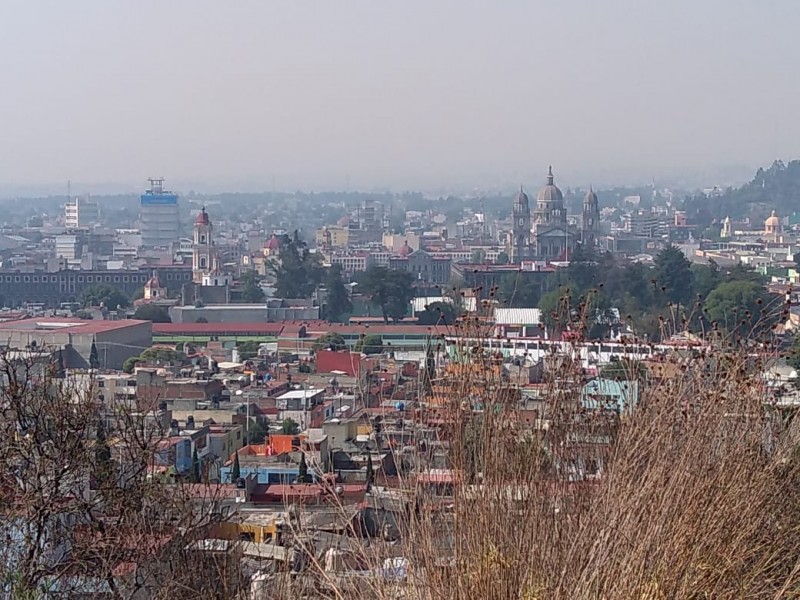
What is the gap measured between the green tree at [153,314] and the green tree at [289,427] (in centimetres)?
953

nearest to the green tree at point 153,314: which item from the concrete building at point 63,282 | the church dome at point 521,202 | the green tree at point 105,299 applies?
the green tree at point 105,299

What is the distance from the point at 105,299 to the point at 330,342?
284 inches

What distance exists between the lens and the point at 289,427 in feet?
28.5

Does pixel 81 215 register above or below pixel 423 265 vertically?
above

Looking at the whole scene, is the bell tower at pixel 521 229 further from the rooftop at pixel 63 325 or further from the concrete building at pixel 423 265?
the rooftop at pixel 63 325

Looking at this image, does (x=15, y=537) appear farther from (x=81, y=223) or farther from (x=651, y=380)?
(x=81, y=223)

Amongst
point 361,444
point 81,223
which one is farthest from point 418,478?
point 81,223

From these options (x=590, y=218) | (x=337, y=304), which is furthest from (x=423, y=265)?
(x=337, y=304)

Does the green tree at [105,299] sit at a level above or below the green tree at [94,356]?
below

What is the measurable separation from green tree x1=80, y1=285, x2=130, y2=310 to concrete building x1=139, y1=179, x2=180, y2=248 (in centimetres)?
2027

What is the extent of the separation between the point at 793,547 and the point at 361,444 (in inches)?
226

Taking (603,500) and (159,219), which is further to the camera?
(159,219)

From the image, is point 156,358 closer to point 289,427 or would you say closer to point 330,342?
point 330,342

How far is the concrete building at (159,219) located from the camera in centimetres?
4200
